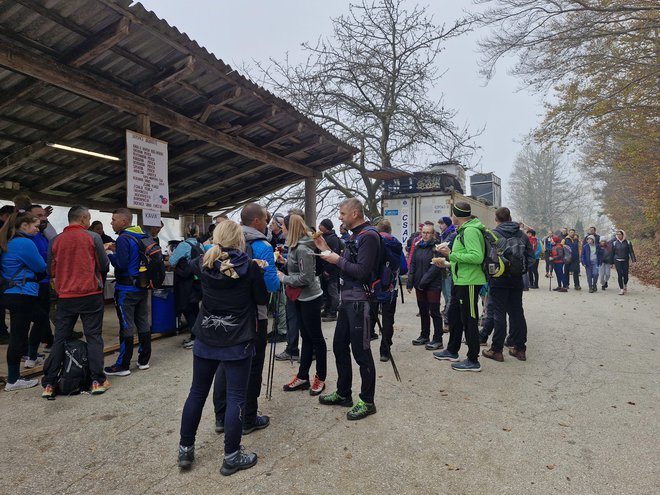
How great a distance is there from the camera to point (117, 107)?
5738 millimetres

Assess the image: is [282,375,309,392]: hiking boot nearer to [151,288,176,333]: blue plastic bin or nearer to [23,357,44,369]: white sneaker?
[151,288,176,333]: blue plastic bin

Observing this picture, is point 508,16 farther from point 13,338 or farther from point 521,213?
point 521,213

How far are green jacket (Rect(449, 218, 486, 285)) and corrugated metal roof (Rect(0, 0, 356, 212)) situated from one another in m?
4.03

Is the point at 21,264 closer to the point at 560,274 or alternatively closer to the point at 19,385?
the point at 19,385

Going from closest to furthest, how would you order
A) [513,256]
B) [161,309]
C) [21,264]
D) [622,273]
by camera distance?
[21,264] < [513,256] < [161,309] < [622,273]

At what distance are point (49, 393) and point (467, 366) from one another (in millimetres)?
4575

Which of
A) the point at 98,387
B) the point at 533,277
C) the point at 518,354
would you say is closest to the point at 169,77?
the point at 98,387

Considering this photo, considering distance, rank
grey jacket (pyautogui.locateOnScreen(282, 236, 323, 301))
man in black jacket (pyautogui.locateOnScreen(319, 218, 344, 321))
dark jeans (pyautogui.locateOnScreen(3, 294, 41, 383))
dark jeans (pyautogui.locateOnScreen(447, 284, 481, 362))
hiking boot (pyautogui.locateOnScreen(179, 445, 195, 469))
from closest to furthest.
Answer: hiking boot (pyautogui.locateOnScreen(179, 445, 195, 469)) → grey jacket (pyautogui.locateOnScreen(282, 236, 323, 301)) → dark jeans (pyautogui.locateOnScreen(3, 294, 41, 383)) → dark jeans (pyautogui.locateOnScreen(447, 284, 481, 362)) → man in black jacket (pyautogui.locateOnScreen(319, 218, 344, 321))

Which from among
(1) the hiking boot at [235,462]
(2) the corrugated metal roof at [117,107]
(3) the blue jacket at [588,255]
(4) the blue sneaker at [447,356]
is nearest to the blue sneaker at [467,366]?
(4) the blue sneaker at [447,356]

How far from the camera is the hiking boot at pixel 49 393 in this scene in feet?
13.3

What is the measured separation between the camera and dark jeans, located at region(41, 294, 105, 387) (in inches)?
161

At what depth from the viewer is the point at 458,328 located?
530 centimetres

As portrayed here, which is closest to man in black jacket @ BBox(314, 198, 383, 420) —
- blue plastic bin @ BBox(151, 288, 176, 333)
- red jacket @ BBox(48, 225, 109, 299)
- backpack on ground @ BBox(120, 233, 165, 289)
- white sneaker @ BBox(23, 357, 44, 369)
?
backpack on ground @ BBox(120, 233, 165, 289)

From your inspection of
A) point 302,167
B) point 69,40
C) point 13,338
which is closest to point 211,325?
point 13,338
